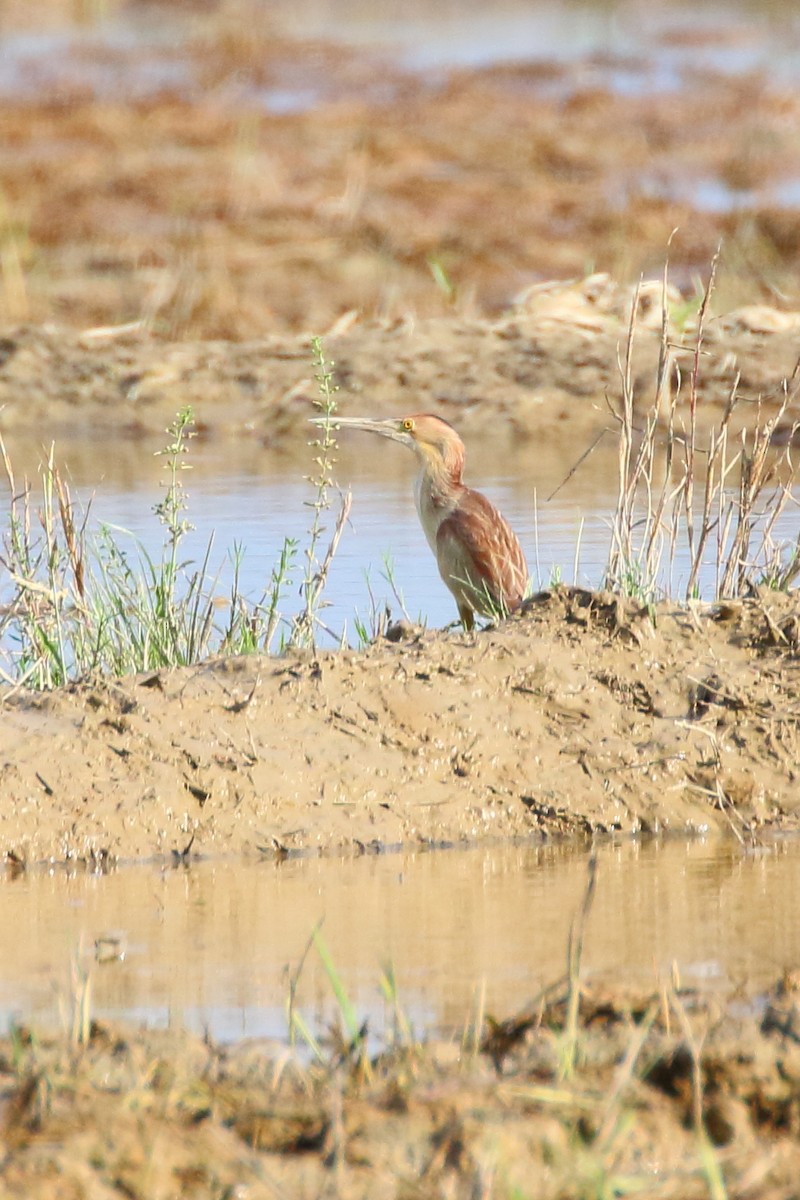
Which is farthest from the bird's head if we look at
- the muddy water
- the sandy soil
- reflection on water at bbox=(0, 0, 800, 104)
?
reflection on water at bbox=(0, 0, 800, 104)

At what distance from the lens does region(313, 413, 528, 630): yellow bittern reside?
639 centimetres

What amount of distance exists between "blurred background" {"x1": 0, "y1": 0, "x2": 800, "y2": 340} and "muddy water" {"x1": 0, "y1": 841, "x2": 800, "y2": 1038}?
9063 mm

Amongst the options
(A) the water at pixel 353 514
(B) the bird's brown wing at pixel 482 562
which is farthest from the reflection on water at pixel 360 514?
(B) the bird's brown wing at pixel 482 562

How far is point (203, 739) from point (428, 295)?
35.2 feet

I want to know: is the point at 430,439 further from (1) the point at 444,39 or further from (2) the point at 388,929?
(1) the point at 444,39

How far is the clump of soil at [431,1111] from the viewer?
9.71 feet

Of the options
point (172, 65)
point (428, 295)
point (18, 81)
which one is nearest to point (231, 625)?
point (428, 295)

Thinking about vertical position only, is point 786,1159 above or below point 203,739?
below

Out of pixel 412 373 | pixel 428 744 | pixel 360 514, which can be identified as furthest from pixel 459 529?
pixel 412 373

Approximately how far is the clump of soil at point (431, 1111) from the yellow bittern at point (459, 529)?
282 centimetres

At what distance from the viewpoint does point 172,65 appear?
30.9 m

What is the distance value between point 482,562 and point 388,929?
2163 mm

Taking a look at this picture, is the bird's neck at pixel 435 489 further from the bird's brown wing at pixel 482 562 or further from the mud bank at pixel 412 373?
the mud bank at pixel 412 373

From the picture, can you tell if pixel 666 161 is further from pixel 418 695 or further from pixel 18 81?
pixel 418 695
